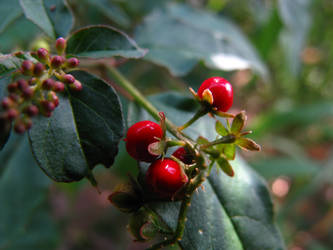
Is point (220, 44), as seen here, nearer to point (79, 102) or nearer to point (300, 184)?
point (79, 102)

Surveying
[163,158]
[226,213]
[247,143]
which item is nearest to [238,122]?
[247,143]

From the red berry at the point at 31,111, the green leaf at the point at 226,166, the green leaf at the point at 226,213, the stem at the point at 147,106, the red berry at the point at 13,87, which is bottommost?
the green leaf at the point at 226,213

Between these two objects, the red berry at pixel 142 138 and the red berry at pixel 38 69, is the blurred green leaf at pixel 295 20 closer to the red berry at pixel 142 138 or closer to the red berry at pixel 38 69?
the red berry at pixel 142 138

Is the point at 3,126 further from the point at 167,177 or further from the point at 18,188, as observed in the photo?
the point at 18,188

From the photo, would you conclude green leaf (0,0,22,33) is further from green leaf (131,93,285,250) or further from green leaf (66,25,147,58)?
green leaf (131,93,285,250)

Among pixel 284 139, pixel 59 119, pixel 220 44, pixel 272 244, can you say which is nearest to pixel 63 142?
pixel 59 119

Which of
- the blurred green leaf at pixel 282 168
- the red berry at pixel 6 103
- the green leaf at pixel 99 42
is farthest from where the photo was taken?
the blurred green leaf at pixel 282 168

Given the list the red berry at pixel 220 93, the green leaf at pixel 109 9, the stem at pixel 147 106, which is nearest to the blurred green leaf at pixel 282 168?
the green leaf at pixel 109 9
